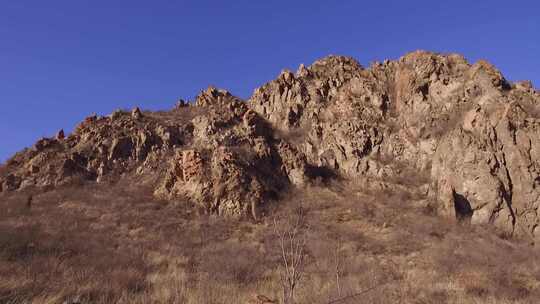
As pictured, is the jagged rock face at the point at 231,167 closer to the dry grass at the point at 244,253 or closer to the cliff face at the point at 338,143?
A: the cliff face at the point at 338,143

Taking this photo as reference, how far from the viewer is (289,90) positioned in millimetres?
35594

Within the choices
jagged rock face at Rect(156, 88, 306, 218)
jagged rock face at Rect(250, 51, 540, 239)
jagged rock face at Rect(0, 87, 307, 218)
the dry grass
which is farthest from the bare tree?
jagged rock face at Rect(250, 51, 540, 239)

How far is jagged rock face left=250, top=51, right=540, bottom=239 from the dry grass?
2525mm

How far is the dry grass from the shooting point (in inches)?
262

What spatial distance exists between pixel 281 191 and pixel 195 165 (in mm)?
6082

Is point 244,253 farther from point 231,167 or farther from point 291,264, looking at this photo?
point 231,167

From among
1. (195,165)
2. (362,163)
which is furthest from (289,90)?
(195,165)

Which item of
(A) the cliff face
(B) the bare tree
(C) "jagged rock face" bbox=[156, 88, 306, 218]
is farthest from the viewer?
(C) "jagged rock face" bbox=[156, 88, 306, 218]

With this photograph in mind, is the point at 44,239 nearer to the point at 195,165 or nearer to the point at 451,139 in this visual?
the point at 195,165

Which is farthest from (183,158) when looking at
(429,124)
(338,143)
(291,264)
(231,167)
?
(291,264)

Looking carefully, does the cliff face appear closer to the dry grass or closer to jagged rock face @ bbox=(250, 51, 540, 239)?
jagged rock face @ bbox=(250, 51, 540, 239)

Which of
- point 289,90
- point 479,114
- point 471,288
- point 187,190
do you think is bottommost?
point 471,288

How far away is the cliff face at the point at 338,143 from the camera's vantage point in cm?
2211

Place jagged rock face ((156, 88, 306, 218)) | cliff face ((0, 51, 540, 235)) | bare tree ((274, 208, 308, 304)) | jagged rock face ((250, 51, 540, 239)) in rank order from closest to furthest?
bare tree ((274, 208, 308, 304)) → jagged rock face ((250, 51, 540, 239)) → cliff face ((0, 51, 540, 235)) → jagged rock face ((156, 88, 306, 218))
